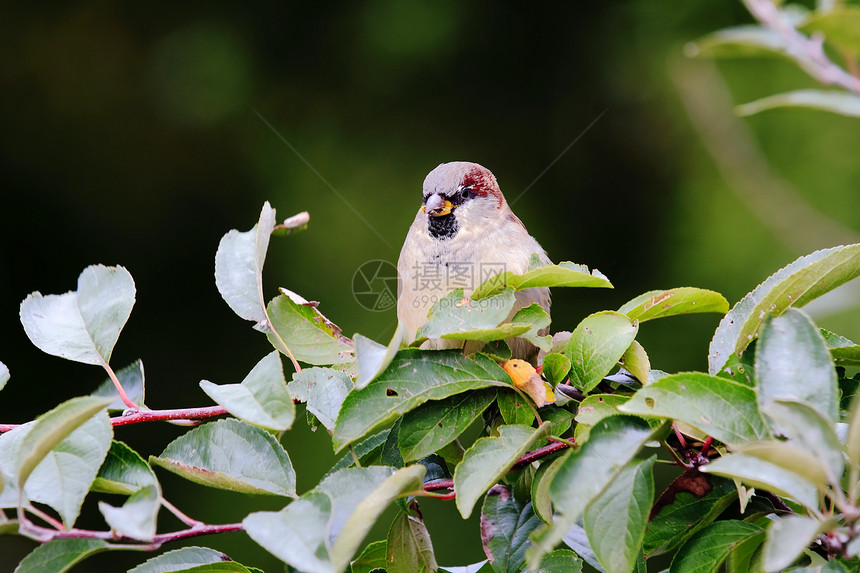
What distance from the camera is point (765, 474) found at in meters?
0.60

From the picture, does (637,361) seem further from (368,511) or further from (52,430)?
(52,430)

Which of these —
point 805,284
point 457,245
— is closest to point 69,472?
point 805,284

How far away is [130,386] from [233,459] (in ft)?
0.68

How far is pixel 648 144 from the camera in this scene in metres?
3.05

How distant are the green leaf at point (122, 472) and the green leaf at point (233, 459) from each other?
1.3 inches

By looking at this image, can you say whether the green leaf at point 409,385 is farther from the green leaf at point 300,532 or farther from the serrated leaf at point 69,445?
the serrated leaf at point 69,445

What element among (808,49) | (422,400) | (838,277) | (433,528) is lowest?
(433,528)

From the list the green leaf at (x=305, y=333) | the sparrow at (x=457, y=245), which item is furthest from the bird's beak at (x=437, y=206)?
the green leaf at (x=305, y=333)

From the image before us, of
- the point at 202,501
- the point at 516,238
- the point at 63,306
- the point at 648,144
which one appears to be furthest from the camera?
the point at 648,144

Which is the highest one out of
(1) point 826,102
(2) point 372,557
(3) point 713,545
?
(1) point 826,102

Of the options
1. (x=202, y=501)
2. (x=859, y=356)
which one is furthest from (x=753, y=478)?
(x=202, y=501)

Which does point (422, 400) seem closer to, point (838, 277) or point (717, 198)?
point (838, 277)

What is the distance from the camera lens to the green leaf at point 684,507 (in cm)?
80

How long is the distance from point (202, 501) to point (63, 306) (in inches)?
75.8
